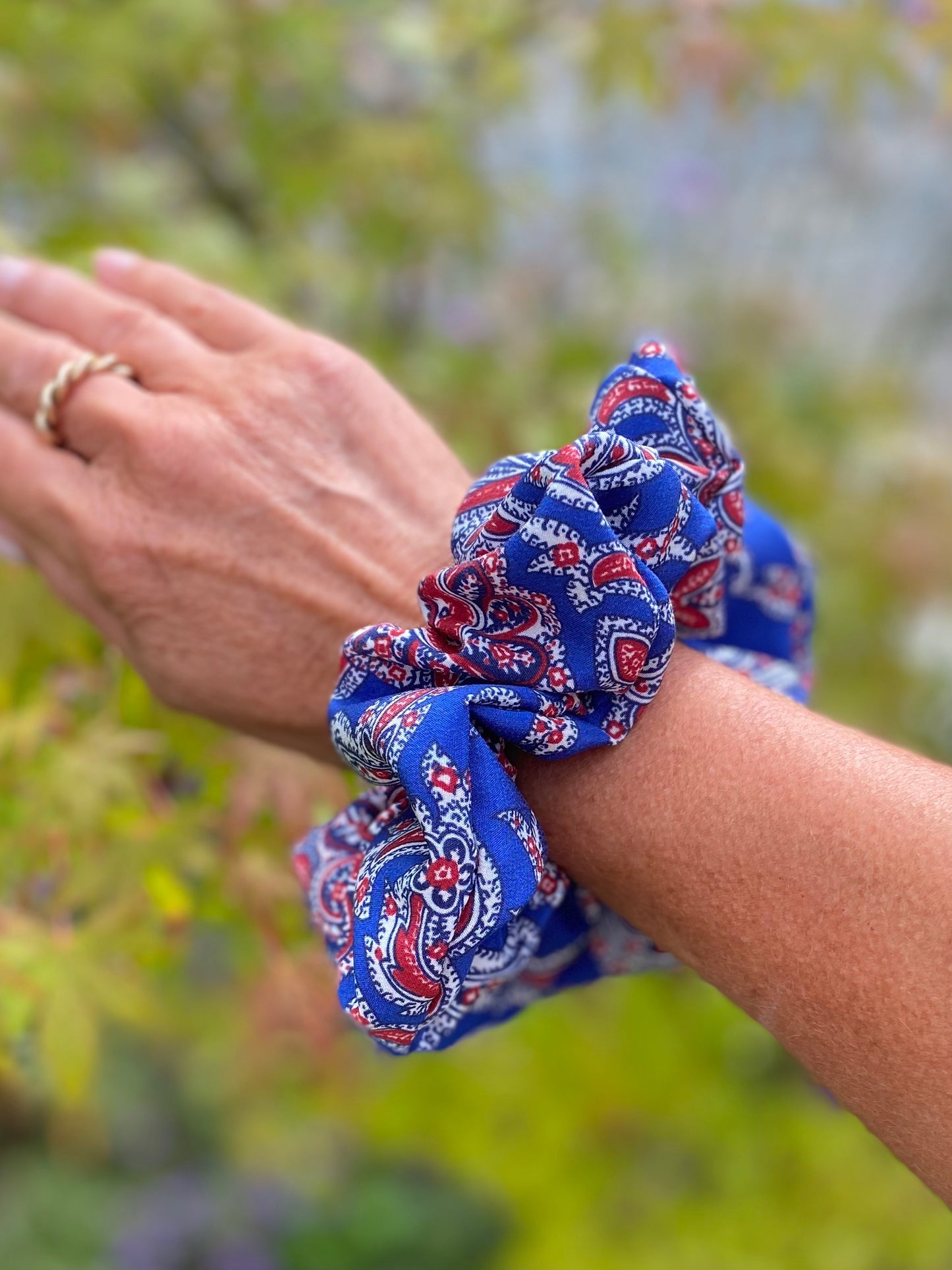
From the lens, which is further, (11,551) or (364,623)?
(11,551)

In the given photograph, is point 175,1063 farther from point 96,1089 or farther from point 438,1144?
point 438,1144

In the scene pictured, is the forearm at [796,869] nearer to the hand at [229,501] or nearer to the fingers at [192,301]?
the hand at [229,501]

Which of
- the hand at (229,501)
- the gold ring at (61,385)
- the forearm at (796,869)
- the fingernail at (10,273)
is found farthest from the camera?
the fingernail at (10,273)

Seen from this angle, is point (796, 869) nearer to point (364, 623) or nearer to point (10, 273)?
point (364, 623)

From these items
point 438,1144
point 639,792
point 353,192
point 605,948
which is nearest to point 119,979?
point 605,948

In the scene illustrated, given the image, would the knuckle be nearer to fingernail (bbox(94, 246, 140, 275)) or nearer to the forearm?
fingernail (bbox(94, 246, 140, 275))

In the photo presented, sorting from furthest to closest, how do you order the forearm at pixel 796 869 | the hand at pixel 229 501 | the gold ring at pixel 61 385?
the gold ring at pixel 61 385 → the hand at pixel 229 501 → the forearm at pixel 796 869

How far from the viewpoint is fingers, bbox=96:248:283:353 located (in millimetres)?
1102

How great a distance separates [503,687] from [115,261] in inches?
31.2

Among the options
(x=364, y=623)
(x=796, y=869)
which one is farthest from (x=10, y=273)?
(x=796, y=869)

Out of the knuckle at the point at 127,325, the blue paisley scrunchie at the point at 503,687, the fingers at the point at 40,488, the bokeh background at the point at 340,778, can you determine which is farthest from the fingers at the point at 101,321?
the blue paisley scrunchie at the point at 503,687

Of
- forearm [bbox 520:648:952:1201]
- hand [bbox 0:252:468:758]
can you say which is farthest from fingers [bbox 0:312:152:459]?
forearm [bbox 520:648:952:1201]

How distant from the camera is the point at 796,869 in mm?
651

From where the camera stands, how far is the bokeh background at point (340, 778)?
1.08 m
